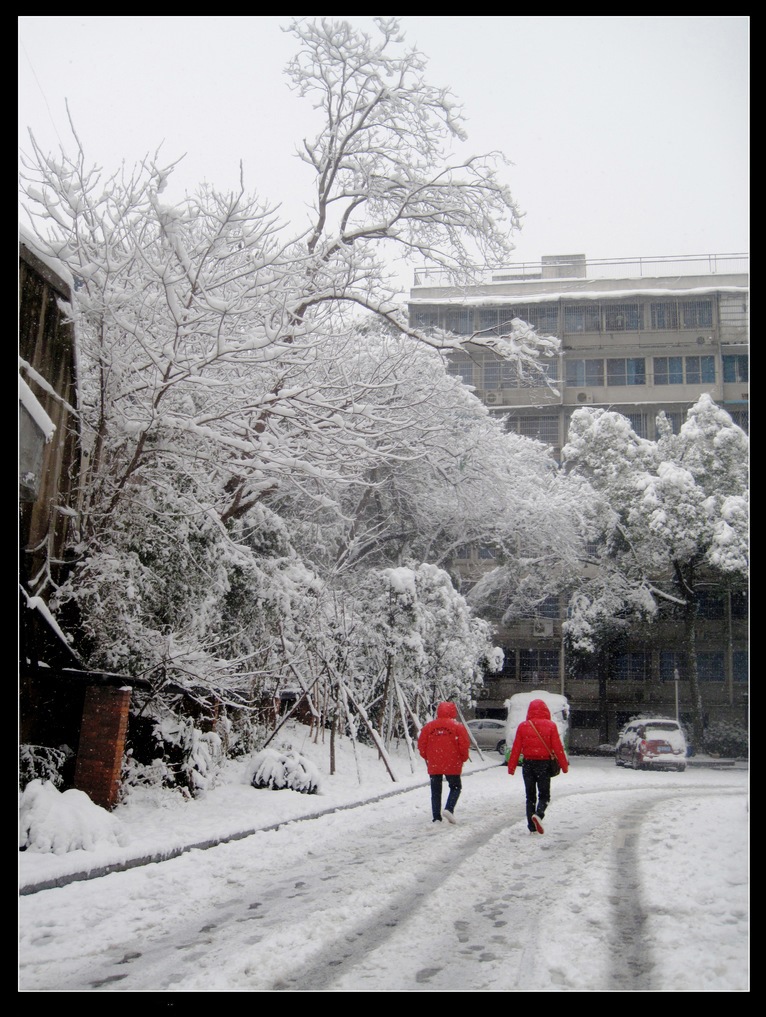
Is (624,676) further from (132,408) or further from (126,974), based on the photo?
(126,974)

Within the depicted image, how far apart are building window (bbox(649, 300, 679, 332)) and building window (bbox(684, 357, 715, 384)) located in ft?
2.16

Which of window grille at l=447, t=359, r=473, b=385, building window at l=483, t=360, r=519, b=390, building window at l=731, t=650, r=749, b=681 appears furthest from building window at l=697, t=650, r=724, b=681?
window grille at l=447, t=359, r=473, b=385

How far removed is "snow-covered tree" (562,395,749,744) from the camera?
13094 millimetres

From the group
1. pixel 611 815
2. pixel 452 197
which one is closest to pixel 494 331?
pixel 452 197

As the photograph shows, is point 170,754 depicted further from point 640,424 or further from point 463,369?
point 463,369

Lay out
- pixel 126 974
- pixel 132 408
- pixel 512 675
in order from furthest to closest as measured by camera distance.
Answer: pixel 512 675, pixel 132 408, pixel 126 974

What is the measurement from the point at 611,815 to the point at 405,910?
6.25 meters

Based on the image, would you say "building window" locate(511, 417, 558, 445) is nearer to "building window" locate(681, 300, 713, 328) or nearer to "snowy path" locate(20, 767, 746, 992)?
"building window" locate(681, 300, 713, 328)

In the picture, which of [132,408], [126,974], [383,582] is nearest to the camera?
[126,974]

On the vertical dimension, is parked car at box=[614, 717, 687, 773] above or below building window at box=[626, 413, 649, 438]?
below

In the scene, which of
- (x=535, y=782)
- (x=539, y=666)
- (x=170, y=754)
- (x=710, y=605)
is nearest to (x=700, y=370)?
(x=710, y=605)

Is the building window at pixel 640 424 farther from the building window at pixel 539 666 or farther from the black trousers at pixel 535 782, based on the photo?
the black trousers at pixel 535 782
